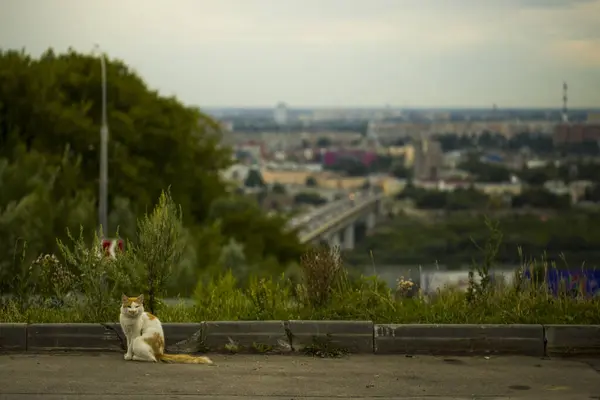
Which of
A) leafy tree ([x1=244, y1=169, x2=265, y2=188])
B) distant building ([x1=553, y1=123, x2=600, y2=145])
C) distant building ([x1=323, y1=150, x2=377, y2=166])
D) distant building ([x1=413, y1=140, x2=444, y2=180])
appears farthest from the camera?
distant building ([x1=323, y1=150, x2=377, y2=166])

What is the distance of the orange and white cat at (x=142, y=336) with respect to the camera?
9398 millimetres

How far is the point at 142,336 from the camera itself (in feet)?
31.2

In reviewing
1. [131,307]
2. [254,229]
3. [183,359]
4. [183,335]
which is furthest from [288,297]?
[254,229]

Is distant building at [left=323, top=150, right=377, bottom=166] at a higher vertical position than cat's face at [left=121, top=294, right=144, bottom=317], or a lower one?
lower

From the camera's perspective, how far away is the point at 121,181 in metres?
51.9

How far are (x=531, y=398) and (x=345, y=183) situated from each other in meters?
135

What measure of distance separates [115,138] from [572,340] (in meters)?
46.2

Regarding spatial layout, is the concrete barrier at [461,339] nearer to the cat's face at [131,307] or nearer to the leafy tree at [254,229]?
the cat's face at [131,307]

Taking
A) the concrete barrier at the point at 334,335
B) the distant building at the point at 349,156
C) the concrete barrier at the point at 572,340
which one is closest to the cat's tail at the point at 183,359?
the concrete barrier at the point at 334,335

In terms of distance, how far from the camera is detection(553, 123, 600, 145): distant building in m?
110

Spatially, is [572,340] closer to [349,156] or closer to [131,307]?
[131,307]

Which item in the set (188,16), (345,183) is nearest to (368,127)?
(345,183)

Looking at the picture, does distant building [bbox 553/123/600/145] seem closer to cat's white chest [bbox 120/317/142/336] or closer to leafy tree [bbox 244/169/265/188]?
leafy tree [bbox 244/169/265/188]

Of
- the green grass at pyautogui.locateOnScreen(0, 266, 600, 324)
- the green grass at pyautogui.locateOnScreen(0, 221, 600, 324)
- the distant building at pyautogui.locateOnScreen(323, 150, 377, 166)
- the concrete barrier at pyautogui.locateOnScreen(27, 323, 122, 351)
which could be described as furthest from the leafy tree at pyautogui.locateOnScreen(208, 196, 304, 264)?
the distant building at pyautogui.locateOnScreen(323, 150, 377, 166)
